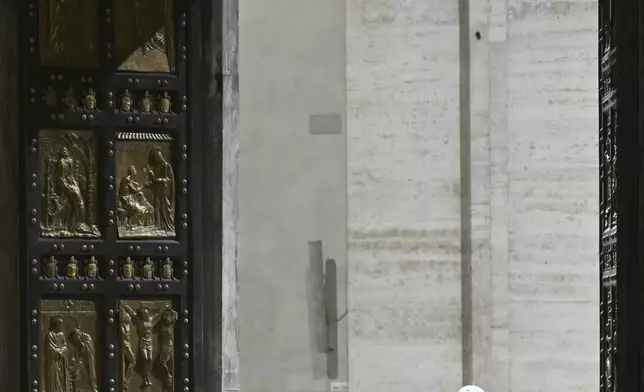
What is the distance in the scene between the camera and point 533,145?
482 centimetres

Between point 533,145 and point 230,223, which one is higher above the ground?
point 533,145

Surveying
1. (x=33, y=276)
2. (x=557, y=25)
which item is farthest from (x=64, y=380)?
(x=557, y=25)

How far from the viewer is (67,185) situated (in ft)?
12.8

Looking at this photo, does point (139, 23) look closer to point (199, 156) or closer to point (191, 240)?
point (199, 156)

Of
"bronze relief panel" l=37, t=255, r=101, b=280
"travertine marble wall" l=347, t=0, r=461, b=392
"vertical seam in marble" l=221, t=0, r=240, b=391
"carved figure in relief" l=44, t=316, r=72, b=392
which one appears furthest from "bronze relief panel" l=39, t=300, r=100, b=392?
"travertine marble wall" l=347, t=0, r=461, b=392

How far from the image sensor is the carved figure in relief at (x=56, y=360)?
3859mm

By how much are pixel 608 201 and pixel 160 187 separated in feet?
6.23

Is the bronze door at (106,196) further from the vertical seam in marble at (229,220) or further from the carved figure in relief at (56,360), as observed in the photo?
the vertical seam in marble at (229,220)

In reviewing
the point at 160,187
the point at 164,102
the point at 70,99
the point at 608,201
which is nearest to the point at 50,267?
the point at 160,187

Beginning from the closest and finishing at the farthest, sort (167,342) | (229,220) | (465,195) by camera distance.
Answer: (167,342) < (229,220) < (465,195)

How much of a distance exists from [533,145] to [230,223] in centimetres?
173

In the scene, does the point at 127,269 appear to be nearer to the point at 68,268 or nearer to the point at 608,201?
the point at 68,268

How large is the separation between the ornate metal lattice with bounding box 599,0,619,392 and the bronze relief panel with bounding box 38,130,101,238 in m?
2.14

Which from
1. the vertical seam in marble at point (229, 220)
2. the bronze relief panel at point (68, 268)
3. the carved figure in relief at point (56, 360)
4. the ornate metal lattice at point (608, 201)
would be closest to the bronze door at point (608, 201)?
the ornate metal lattice at point (608, 201)
